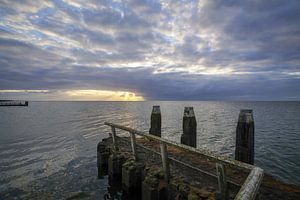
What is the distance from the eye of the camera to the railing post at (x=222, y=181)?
4.16m

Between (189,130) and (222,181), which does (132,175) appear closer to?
(189,130)

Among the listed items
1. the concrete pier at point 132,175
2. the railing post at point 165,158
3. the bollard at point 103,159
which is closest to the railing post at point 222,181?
the railing post at point 165,158

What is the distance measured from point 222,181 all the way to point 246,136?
462cm

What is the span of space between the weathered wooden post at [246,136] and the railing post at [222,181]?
438 cm

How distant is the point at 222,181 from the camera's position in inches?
171

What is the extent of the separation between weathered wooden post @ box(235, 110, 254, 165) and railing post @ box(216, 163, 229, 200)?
4.38m

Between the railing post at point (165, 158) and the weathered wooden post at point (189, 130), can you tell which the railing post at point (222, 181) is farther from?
the weathered wooden post at point (189, 130)

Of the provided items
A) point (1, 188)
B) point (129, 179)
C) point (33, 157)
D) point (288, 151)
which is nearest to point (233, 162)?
point (129, 179)

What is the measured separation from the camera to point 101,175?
1101 centimetres

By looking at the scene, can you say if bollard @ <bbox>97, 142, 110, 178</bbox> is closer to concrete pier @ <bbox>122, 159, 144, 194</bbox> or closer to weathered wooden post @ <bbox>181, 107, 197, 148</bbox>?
concrete pier @ <bbox>122, 159, 144, 194</bbox>

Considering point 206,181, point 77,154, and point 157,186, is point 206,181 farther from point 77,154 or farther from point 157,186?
point 77,154

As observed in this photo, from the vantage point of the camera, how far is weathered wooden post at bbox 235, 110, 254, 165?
8.18 meters

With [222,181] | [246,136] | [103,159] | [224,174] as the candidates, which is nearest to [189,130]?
[246,136]

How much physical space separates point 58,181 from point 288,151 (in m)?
18.1
